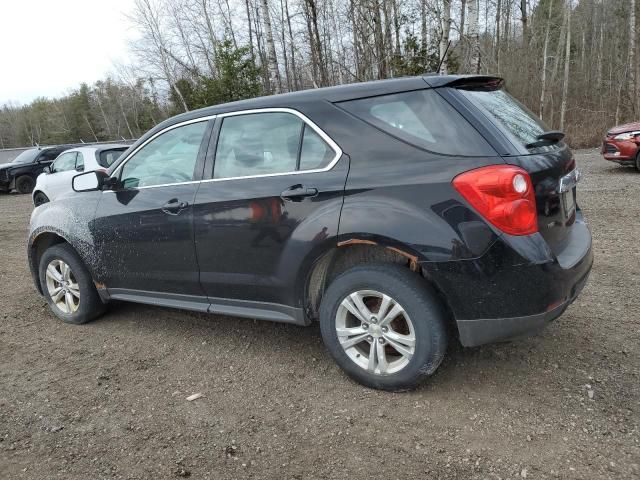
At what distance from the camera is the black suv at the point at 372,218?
2.46 m

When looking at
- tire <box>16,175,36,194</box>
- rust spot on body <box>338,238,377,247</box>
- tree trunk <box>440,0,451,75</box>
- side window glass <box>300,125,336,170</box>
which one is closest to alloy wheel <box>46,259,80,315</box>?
side window glass <box>300,125,336,170</box>

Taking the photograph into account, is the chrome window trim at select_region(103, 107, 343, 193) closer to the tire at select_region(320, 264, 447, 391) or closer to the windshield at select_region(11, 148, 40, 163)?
the tire at select_region(320, 264, 447, 391)

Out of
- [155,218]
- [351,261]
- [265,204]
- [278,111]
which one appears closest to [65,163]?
[155,218]

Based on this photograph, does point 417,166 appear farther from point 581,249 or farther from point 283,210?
point 581,249

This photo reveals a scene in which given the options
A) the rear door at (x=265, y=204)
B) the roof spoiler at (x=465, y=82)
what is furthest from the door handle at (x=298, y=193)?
the roof spoiler at (x=465, y=82)

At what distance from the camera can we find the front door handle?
11.0 feet

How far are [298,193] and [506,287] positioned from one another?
48.9 inches

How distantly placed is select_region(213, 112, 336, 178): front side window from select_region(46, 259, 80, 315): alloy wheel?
1.93 m

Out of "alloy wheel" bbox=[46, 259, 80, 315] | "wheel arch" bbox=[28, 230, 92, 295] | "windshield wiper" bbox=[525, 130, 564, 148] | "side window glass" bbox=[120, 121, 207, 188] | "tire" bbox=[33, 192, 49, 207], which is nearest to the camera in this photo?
"windshield wiper" bbox=[525, 130, 564, 148]

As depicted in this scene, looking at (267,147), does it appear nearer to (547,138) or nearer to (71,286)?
(547,138)

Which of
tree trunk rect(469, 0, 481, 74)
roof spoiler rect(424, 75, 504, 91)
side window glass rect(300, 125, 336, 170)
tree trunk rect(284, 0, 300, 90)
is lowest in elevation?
side window glass rect(300, 125, 336, 170)

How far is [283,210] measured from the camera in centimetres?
293

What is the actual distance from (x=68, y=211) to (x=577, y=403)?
13.0 ft

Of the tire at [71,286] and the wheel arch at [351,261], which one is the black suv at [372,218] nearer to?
the wheel arch at [351,261]
